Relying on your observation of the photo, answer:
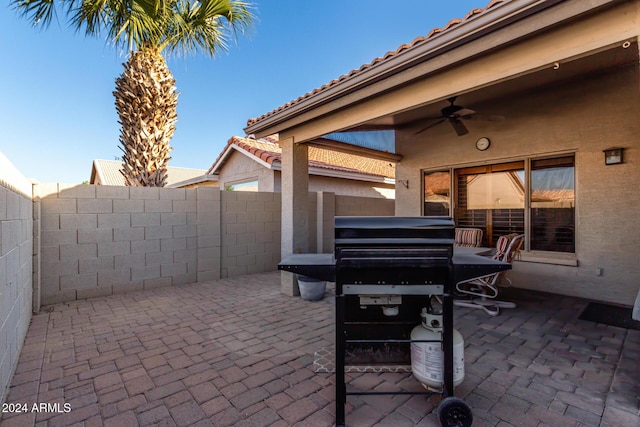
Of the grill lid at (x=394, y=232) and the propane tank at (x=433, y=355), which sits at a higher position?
the grill lid at (x=394, y=232)

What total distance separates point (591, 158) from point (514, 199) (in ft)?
4.62

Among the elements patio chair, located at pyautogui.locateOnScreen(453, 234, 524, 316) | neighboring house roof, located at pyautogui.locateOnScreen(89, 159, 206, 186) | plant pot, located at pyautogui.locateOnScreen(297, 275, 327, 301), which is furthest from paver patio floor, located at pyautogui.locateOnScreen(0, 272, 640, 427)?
neighboring house roof, located at pyautogui.locateOnScreen(89, 159, 206, 186)

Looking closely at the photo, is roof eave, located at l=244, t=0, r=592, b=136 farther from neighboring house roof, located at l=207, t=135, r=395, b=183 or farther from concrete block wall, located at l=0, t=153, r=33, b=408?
neighboring house roof, located at l=207, t=135, r=395, b=183

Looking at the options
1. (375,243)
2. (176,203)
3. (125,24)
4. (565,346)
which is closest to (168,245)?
(176,203)

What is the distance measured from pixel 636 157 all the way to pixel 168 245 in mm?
8461

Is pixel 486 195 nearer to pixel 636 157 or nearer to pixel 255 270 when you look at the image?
pixel 636 157

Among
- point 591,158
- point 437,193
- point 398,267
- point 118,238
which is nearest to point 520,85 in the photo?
point 591,158

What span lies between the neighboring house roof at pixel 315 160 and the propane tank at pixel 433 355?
23.1 feet

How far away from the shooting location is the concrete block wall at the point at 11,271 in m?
2.40

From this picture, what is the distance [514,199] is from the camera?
6176mm

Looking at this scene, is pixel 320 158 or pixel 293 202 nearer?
pixel 293 202

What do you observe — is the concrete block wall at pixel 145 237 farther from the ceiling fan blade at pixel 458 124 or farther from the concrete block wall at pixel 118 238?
the ceiling fan blade at pixel 458 124

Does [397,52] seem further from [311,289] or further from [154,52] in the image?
[154,52]

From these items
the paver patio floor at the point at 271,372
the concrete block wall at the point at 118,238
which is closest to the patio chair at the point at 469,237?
the paver patio floor at the point at 271,372
